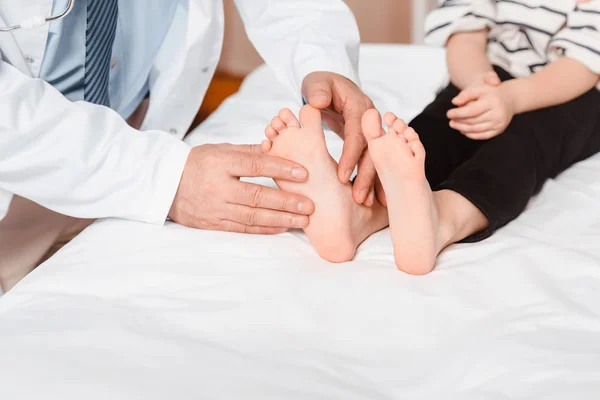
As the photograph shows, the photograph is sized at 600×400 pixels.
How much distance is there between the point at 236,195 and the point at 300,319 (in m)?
0.21

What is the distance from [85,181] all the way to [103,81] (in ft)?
0.77

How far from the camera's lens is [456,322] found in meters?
0.63

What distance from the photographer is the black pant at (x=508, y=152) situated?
0.82 m

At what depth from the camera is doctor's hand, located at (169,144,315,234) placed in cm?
77

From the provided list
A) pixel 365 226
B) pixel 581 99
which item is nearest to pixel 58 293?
pixel 365 226

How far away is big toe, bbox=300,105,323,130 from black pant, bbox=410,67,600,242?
0.19m

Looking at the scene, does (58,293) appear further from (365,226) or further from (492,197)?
(492,197)

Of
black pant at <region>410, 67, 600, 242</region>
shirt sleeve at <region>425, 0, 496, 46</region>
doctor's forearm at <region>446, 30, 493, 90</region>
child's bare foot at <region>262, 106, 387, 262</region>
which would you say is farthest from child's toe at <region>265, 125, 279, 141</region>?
shirt sleeve at <region>425, 0, 496, 46</region>

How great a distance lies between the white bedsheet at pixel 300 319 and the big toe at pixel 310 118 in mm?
143

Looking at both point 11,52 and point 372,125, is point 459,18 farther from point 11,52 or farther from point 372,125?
point 11,52

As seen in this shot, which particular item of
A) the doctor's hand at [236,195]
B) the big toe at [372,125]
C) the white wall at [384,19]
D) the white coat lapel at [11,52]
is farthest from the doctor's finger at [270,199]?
the white wall at [384,19]

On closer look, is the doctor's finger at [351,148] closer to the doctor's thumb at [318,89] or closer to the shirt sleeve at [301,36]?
the doctor's thumb at [318,89]

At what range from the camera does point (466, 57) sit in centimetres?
A: 113

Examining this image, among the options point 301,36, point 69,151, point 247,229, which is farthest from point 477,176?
point 69,151
